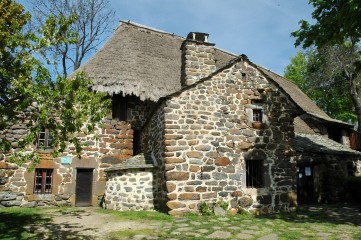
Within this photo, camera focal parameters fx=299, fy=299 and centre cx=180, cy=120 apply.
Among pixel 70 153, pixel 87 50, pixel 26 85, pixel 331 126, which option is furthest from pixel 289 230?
pixel 87 50

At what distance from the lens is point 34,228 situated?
299 inches

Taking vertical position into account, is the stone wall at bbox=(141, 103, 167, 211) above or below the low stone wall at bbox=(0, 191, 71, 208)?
above

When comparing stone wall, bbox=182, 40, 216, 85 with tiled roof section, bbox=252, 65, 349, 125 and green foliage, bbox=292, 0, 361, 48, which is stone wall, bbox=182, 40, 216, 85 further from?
tiled roof section, bbox=252, 65, 349, 125

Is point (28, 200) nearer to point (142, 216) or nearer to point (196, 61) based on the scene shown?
point (142, 216)

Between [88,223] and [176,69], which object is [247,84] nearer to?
[176,69]

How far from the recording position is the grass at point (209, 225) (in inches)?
272

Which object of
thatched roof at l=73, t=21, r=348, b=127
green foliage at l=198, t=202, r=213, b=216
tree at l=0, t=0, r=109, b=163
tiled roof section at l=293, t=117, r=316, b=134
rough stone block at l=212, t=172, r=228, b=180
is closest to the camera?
tree at l=0, t=0, r=109, b=163

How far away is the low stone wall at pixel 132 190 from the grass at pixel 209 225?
1.91 feet

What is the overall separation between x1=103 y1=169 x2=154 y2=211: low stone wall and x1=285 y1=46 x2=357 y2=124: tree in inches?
746

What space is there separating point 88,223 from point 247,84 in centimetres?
710

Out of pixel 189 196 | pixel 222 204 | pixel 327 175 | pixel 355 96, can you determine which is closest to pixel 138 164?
pixel 189 196

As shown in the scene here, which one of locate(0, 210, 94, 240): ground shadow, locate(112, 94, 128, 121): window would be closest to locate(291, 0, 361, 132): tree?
locate(112, 94, 128, 121): window

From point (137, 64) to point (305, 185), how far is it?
10.3m

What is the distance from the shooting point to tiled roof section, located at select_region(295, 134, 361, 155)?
15062 millimetres
